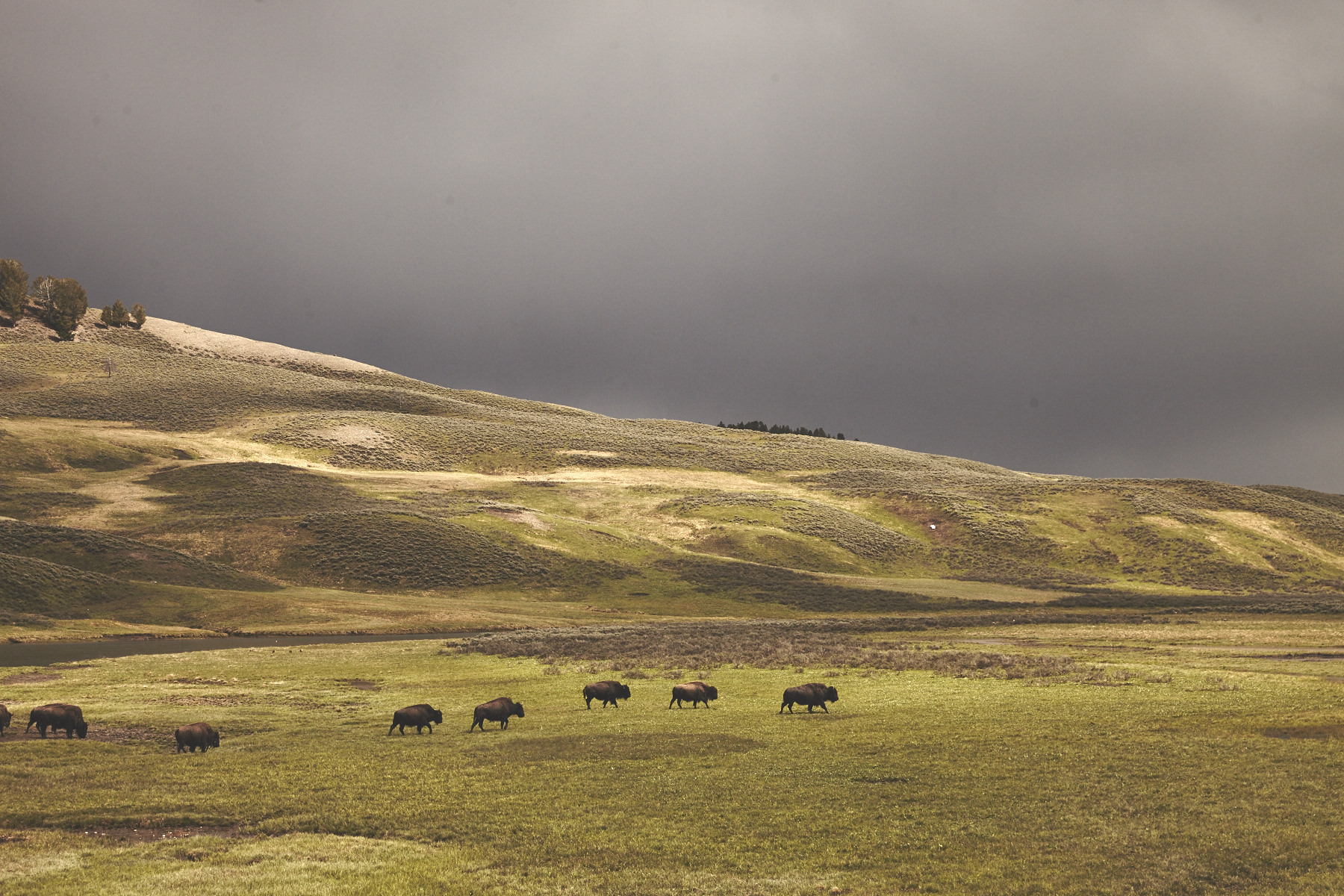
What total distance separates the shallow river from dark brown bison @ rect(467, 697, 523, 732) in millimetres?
36007

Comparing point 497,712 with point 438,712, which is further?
point 497,712

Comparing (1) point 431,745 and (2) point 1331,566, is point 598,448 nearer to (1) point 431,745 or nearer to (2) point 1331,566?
(2) point 1331,566

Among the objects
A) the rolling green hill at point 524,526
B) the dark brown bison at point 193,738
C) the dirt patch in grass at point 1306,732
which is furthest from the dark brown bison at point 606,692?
the rolling green hill at point 524,526

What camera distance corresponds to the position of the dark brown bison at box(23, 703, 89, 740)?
89.2 ft

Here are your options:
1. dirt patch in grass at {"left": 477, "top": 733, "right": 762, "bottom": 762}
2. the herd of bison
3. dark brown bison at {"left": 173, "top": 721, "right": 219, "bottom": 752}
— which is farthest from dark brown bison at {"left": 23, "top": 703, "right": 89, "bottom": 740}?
dirt patch in grass at {"left": 477, "top": 733, "right": 762, "bottom": 762}

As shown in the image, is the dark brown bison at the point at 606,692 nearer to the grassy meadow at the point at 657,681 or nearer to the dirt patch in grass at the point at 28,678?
the grassy meadow at the point at 657,681

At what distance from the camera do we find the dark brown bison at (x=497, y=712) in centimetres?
2933

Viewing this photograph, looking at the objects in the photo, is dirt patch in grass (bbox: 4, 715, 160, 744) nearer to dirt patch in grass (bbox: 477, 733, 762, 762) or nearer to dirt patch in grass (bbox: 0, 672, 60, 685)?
dirt patch in grass (bbox: 477, 733, 762, 762)

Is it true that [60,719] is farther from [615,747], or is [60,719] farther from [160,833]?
[615,747]

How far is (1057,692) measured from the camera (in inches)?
1379

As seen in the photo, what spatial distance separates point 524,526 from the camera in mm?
113438

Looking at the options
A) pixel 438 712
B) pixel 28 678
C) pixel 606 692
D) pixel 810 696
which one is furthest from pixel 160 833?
pixel 28 678

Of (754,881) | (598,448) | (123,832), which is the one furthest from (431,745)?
(598,448)

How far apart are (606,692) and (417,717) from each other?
26.6ft
